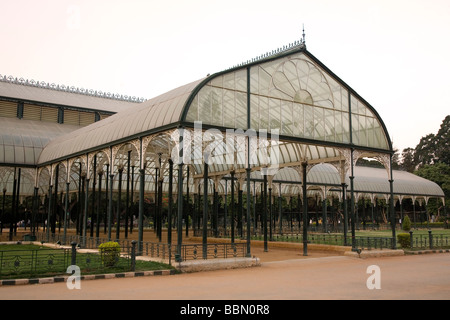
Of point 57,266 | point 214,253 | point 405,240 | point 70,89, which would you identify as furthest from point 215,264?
point 70,89

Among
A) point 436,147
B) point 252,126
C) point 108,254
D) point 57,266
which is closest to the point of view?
point 108,254

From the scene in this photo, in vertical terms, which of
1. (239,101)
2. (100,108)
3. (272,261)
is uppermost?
(100,108)

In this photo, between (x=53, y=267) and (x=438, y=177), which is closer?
(x=53, y=267)

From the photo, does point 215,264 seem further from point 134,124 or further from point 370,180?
point 370,180

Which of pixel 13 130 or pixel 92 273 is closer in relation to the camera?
pixel 92 273

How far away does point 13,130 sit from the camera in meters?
37.0

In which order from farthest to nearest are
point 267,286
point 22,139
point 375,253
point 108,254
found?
point 22,139
point 375,253
point 108,254
point 267,286

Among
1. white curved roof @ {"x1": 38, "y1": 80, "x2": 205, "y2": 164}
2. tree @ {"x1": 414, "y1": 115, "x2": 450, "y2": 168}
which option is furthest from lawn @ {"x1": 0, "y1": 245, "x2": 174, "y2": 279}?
tree @ {"x1": 414, "y1": 115, "x2": 450, "y2": 168}

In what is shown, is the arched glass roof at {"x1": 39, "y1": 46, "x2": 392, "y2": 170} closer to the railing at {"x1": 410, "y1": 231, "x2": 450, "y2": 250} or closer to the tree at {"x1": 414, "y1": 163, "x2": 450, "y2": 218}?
the railing at {"x1": 410, "y1": 231, "x2": 450, "y2": 250}

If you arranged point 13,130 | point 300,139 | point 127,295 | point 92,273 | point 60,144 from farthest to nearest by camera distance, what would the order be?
point 13,130 < point 60,144 < point 300,139 < point 92,273 < point 127,295

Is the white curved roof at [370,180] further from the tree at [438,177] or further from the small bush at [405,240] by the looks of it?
the small bush at [405,240]

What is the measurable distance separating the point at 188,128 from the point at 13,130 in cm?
2484
